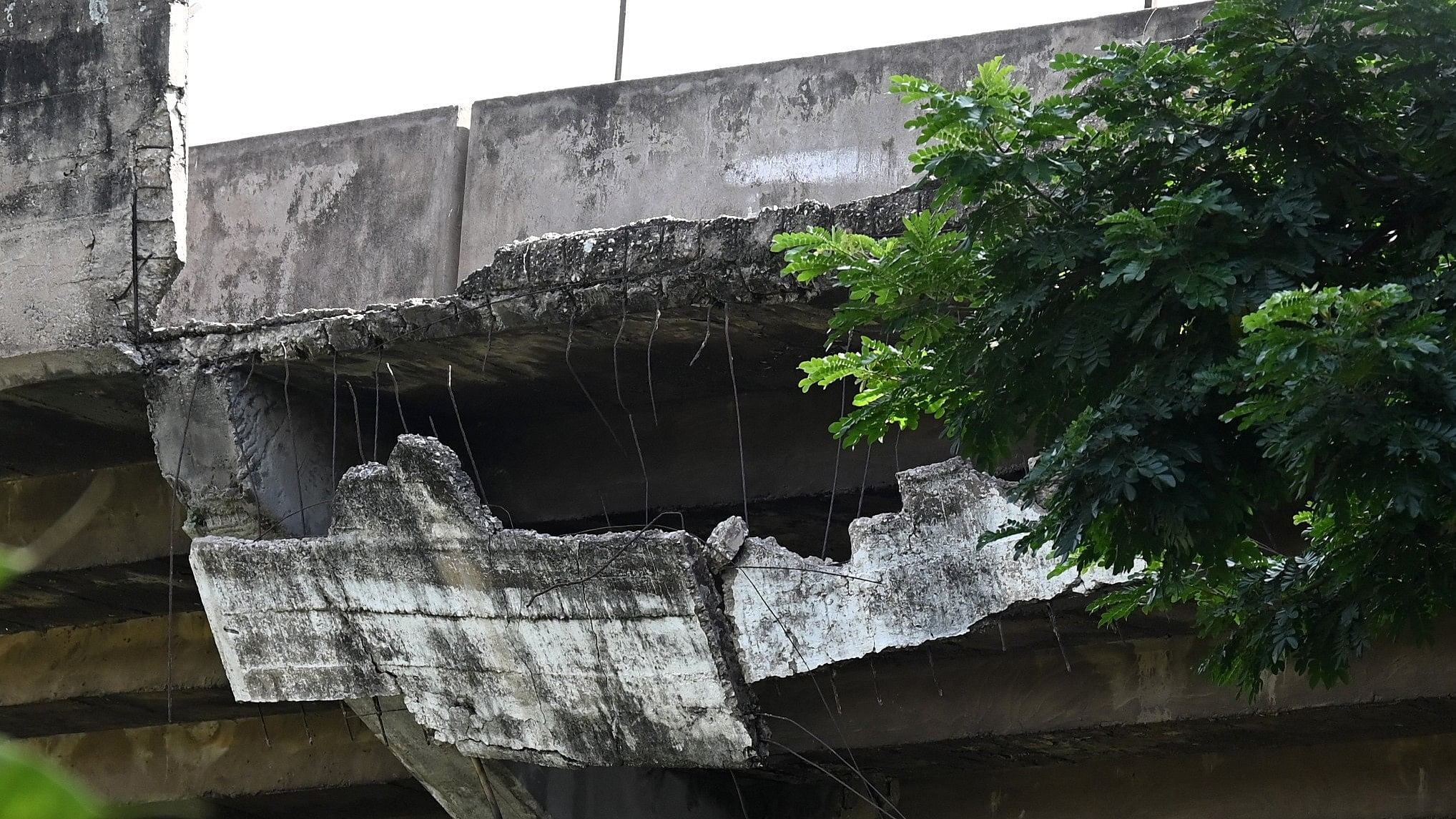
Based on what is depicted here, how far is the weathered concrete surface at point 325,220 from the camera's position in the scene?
24.3 ft

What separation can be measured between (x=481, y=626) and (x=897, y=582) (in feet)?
5.49

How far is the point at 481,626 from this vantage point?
21.0ft

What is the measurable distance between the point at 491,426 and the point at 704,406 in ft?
3.39

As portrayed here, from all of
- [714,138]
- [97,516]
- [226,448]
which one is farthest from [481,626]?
[97,516]

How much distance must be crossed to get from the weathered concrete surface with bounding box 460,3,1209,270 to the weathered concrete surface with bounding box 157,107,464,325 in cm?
16

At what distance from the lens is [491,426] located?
24.3ft

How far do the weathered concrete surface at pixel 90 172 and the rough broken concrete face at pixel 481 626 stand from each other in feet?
3.68

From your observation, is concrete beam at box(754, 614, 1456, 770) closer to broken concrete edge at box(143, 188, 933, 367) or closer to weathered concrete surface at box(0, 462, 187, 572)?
broken concrete edge at box(143, 188, 933, 367)

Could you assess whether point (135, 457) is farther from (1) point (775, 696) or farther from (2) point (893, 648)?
(2) point (893, 648)

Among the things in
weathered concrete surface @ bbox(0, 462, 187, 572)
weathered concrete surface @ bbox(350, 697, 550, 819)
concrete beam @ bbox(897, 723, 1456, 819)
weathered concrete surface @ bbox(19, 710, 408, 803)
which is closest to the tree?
concrete beam @ bbox(897, 723, 1456, 819)

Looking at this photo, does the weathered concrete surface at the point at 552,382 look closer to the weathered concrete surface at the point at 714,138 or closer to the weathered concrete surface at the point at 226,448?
the weathered concrete surface at the point at 226,448

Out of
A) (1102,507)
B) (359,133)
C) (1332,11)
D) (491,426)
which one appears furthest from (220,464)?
(1332,11)

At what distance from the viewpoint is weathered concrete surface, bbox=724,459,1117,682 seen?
5785 millimetres

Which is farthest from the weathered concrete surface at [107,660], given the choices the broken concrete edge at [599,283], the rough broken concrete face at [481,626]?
the broken concrete edge at [599,283]
